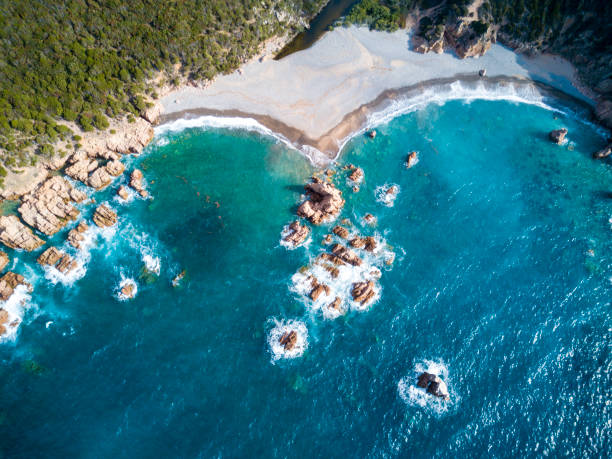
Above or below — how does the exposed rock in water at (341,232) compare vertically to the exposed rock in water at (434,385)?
above

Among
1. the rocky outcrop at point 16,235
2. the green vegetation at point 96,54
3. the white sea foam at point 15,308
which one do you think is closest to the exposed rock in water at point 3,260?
the rocky outcrop at point 16,235

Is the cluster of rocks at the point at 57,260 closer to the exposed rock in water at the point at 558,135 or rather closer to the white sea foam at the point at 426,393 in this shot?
the white sea foam at the point at 426,393

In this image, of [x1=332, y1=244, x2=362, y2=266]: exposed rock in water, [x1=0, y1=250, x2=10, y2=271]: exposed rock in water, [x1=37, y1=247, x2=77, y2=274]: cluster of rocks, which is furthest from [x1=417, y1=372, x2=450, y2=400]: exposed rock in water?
[x1=0, y1=250, x2=10, y2=271]: exposed rock in water

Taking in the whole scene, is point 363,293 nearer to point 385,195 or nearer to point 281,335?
point 281,335

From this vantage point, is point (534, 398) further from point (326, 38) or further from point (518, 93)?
point (326, 38)

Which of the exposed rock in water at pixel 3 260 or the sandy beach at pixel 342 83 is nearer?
the exposed rock in water at pixel 3 260

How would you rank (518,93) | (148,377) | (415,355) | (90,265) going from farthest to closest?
(518,93), (90,265), (415,355), (148,377)

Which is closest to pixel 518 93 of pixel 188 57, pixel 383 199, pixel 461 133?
pixel 461 133

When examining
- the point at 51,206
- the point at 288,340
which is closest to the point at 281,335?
the point at 288,340
